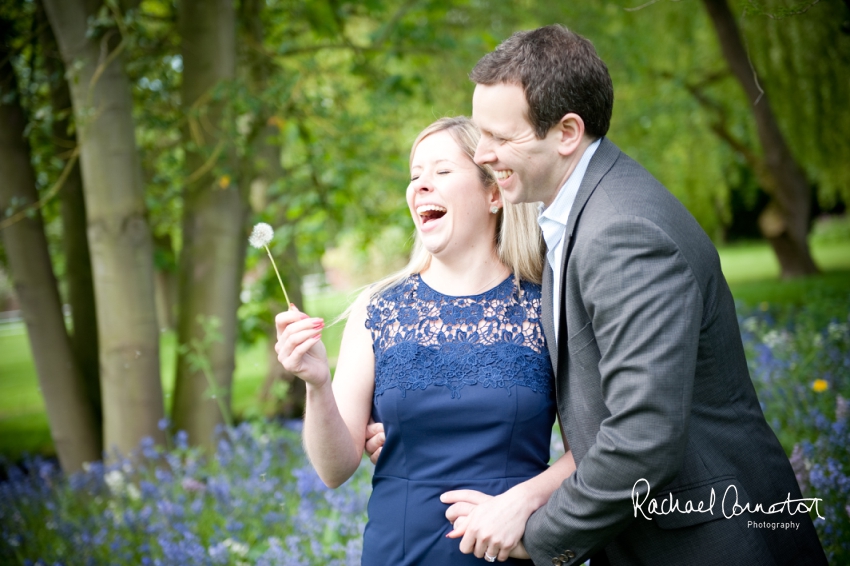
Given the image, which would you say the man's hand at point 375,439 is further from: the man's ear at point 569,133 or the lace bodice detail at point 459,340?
the man's ear at point 569,133

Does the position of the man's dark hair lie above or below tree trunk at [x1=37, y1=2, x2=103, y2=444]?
above

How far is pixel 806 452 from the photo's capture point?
323cm

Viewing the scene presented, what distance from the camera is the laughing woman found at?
2.07 meters

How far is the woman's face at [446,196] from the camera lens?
228 cm

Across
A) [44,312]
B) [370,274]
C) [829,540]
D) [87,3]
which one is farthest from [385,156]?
[370,274]

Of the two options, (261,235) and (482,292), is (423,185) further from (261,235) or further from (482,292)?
(261,235)

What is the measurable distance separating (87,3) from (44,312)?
2245mm

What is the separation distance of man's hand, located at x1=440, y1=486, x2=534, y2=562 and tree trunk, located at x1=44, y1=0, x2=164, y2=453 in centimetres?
331

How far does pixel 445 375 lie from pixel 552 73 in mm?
958

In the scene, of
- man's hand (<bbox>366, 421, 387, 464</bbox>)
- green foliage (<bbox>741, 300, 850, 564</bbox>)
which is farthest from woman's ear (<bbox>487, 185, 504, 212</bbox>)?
green foliage (<bbox>741, 300, 850, 564</bbox>)

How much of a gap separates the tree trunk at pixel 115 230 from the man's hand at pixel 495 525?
3309mm

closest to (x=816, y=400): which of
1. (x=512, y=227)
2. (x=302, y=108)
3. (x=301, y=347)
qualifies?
(x=512, y=227)

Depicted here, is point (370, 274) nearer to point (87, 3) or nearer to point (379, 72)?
point (379, 72)
